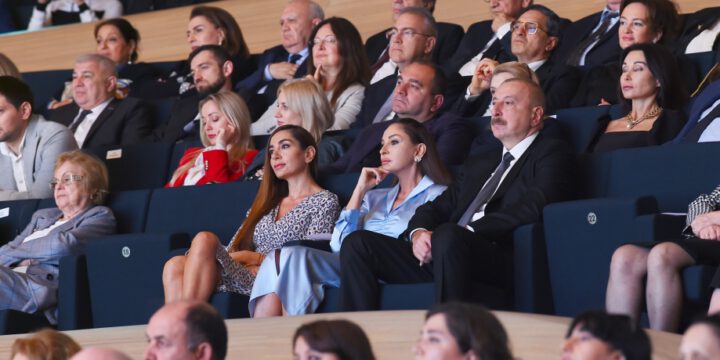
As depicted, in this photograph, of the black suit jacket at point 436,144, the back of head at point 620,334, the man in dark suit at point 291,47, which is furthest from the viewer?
the man in dark suit at point 291,47

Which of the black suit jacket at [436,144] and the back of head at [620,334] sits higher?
the black suit jacket at [436,144]

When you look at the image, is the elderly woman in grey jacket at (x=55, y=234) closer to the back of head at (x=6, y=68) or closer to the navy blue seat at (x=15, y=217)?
the navy blue seat at (x=15, y=217)

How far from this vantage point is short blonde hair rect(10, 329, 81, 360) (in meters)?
2.65

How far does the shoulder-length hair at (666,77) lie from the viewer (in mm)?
4113

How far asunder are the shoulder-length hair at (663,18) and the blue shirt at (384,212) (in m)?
1.05

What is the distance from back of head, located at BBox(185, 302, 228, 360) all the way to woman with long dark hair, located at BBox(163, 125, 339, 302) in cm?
124

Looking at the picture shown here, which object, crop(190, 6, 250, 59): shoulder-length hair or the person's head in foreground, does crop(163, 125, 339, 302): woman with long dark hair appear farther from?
crop(190, 6, 250, 59): shoulder-length hair

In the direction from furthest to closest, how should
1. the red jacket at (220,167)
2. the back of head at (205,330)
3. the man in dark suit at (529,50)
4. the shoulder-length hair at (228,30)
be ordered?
the shoulder-length hair at (228,30), the man in dark suit at (529,50), the red jacket at (220,167), the back of head at (205,330)

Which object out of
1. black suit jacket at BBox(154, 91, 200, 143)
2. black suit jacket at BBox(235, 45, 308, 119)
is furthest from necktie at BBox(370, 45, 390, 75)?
black suit jacket at BBox(154, 91, 200, 143)

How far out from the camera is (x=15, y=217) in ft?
15.6

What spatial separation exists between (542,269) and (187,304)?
1249 millimetres

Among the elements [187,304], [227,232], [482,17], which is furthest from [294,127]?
[482,17]

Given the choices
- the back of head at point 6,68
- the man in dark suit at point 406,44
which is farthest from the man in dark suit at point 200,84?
the man in dark suit at point 406,44

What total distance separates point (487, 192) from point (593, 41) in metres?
1.42
